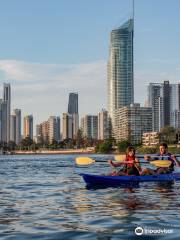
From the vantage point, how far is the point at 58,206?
16984 millimetres

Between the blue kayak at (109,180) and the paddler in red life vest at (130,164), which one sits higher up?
the paddler in red life vest at (130,164)

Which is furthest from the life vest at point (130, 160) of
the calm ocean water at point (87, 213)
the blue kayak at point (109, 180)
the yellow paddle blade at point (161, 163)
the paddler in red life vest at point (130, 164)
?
the calm ocean water at point (87, 213)

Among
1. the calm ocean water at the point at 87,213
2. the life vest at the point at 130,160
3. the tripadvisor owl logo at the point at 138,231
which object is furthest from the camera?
the life vest at the point at 130,160

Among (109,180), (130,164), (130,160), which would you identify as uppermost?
(130,160)

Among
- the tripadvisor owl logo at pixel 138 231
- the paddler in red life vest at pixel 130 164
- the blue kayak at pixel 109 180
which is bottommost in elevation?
the tripadvisor owl logo at pixel 138 231

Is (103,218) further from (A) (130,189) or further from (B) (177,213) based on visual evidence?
(A) (130,189)

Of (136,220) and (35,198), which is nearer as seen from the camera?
(136,220)

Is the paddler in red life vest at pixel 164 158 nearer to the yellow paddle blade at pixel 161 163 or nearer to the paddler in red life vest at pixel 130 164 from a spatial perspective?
the yellow paddle blade at pixel 161 163

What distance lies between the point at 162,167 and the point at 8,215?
14.2 metres

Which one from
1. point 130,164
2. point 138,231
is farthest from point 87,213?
point 130,164

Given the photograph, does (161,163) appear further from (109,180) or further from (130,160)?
(109,180)

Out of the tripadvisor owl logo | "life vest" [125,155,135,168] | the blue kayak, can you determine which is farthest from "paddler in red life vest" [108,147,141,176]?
the tripadvisor owl logo

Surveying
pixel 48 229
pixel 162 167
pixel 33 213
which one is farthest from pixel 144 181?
pixel 48 229

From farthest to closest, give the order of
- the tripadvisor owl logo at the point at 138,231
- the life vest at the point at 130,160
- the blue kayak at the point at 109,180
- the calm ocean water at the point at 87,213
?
the life vest at the point at 130,160 → the blue kayak at the point at 109,180 → the calm ocean water at the point at 87,213 → the tripadvisor owl logo at the point at 138,231
